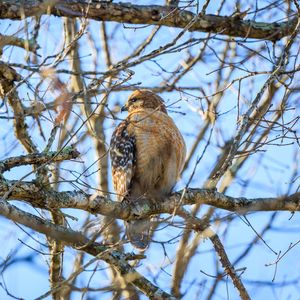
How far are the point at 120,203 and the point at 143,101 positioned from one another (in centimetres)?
215

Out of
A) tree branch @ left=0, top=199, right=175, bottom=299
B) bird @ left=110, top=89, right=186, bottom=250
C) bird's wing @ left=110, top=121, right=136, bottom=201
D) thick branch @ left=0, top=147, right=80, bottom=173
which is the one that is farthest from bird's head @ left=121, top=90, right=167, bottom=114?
tree branch @ left=0, top=199, right=175, bottom=299

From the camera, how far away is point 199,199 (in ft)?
17.8

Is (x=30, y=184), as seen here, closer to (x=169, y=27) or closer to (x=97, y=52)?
(x=169, y=27)

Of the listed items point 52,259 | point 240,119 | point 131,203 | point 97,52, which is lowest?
point 52,259

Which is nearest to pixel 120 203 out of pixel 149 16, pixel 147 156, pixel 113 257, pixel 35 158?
pixel 113 257

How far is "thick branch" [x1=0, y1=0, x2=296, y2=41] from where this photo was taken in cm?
606

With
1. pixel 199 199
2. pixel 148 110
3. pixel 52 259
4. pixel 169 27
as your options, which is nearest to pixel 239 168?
pixel 148 110

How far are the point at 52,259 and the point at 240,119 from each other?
5.58ft

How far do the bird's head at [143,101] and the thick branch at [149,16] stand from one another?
2.95 feet

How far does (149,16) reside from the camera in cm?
648

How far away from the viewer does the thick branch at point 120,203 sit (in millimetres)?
4883

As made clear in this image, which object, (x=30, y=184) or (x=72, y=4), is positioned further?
(x=72, y=4)

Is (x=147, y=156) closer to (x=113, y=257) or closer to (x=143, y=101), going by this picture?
(x=143, y=101)

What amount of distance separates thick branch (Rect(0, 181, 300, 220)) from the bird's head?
5.23ft
